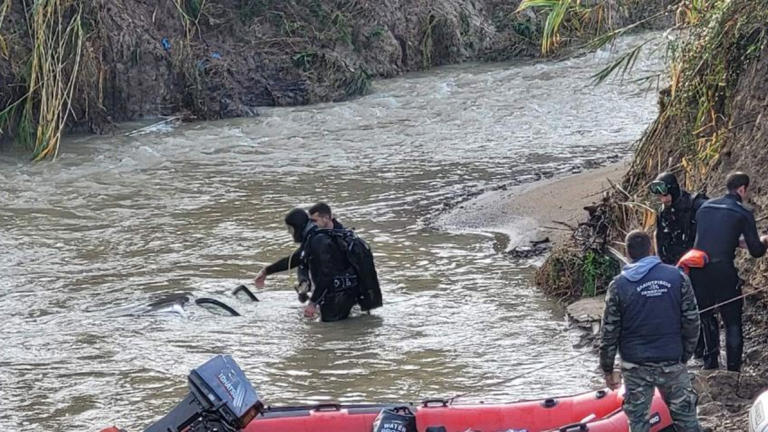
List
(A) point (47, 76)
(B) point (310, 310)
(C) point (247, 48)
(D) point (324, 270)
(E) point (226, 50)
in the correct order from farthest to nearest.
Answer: (C) point (247, 48), (E) point (226, 50), (A) point (47, 76), (B) point (310, 310), (D) point (324, 270)

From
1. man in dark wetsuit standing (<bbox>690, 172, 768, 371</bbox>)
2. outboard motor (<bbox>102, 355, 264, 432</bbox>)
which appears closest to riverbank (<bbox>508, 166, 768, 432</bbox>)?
man in dark wetsuit standing (<bbox>690, 172, 768, 371</bbox>)

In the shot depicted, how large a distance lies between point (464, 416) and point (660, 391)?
3.83 ft

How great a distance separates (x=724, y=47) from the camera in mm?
10609

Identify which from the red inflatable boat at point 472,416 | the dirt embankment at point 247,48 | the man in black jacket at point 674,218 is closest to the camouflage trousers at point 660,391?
the red inflatable boat at point 472,416

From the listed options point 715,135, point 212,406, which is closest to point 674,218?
point 715,135

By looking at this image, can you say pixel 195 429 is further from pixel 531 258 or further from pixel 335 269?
pixel 531 258

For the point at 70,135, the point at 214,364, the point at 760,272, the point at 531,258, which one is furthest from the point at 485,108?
the point at 214,364

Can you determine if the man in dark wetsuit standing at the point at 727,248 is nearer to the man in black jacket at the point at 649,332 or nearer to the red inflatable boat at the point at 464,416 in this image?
the red inflatable boat at the point at 464,416

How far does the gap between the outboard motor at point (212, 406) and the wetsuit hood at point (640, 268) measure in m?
2.12

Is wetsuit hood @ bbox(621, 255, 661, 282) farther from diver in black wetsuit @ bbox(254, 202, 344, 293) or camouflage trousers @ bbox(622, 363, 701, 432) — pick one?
diver in black wetsuit @ bbox(254, 202, 344, 293)

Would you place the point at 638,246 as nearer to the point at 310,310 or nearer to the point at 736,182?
the point at 736,182

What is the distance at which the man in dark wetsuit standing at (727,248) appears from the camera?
319 inches

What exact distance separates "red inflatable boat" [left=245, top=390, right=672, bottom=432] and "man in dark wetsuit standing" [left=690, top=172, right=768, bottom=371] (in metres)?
1.31

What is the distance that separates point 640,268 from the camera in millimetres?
6625
